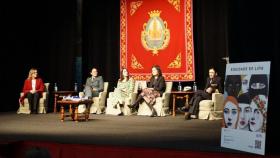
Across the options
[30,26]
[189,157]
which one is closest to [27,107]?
[30,26]

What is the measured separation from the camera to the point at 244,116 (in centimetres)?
373

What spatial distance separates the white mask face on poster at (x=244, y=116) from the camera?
12.1 ft

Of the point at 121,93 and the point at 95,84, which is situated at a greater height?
the point at 95,84

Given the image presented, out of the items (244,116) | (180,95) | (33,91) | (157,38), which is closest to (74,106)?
(33,91)

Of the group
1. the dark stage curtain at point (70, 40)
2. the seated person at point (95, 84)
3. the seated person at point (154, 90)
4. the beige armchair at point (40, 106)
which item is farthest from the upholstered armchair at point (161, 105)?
the beige armchair at point (40, 106)

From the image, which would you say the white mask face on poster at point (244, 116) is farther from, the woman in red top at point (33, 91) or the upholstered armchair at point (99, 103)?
the woman in red top at point (33, 91)

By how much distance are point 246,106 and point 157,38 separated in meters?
6.74

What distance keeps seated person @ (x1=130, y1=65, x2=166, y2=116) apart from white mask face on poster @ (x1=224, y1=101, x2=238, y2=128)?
5291 mm

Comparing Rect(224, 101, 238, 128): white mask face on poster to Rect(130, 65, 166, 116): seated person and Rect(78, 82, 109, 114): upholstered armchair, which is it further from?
Rect(78, 82, 109, 114): upholstered armchair

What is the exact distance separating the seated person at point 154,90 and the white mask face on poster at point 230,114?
5.29m

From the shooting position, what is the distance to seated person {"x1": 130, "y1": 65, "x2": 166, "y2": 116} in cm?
920

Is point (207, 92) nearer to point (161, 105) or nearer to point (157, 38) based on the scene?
point (161, 105)

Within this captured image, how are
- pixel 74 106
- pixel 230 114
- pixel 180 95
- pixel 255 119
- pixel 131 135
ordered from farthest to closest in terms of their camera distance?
pixel 180 95, pixel 74 106, pixel 131 135, pixel 230 114, pixel 255 119

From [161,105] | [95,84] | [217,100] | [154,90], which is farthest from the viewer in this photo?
[95,84]
